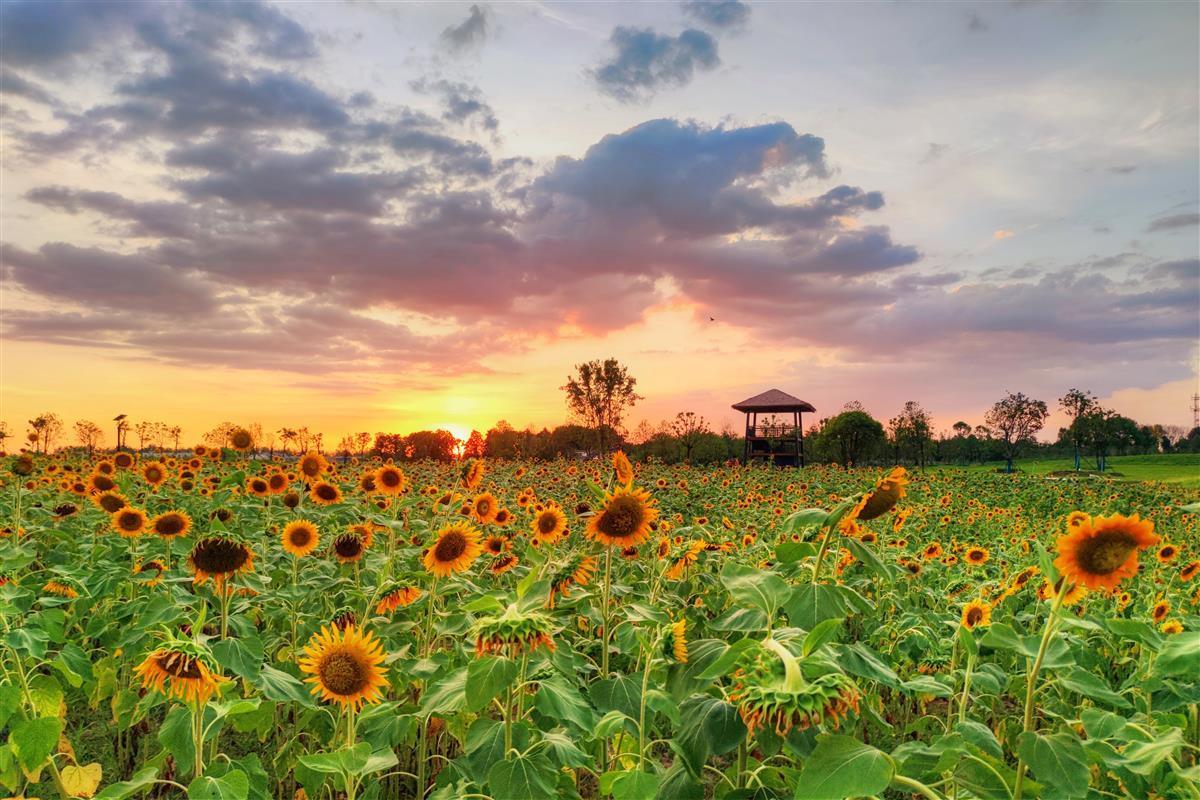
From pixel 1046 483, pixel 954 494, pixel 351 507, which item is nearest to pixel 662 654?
pixel 351 507

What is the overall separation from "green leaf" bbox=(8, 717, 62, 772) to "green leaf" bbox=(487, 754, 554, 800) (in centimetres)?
145

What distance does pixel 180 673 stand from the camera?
1.96 m

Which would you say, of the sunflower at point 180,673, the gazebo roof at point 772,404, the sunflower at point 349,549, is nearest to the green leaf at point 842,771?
the sunflower at point 180,673

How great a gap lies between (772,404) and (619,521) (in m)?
38.2

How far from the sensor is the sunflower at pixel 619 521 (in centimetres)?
240

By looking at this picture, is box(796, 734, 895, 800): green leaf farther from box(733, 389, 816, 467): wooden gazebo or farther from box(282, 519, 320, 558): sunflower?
box(733, 389, 816, 467): wooden gazebo

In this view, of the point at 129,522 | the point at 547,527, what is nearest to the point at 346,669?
the point at 547,527

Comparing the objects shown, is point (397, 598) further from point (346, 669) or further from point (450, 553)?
point (346, 669)

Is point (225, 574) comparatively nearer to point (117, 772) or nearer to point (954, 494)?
point (117, 772)

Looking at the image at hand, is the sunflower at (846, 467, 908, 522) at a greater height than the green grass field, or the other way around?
the sunflower at (846, 467, 908, 522)

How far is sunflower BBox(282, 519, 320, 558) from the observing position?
15.0 ft

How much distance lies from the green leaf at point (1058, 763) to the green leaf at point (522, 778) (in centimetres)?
107

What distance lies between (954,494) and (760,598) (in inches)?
644

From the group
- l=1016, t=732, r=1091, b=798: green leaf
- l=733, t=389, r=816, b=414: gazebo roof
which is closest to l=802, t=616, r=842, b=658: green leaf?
l=1016, t=732, r=1091, b=798: green leaf
